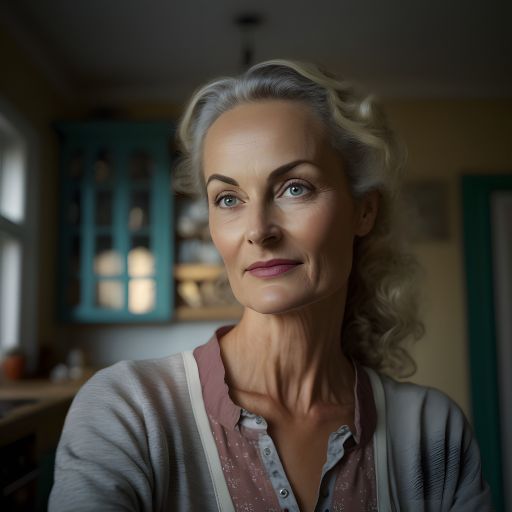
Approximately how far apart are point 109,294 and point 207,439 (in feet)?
8.80

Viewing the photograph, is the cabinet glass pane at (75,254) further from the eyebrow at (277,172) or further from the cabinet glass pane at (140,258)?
the eyebrow at (277,172)

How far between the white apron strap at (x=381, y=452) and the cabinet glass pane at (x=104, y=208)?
268 cm

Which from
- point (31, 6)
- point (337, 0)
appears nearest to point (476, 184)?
point (337, 0)

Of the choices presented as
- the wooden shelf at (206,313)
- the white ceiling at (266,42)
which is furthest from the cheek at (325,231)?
the wooden shelf at (206,313)

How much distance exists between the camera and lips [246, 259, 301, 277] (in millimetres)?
810

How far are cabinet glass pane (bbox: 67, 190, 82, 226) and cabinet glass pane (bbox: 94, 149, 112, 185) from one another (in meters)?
0.14

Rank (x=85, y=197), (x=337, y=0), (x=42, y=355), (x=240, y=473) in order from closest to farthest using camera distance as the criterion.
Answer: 1. (x=240, y=473)
2. (x=337, y=0)
3. (x=42, y=355)
4. (x=85, y=197)

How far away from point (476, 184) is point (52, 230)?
246cm

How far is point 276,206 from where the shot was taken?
83 cm

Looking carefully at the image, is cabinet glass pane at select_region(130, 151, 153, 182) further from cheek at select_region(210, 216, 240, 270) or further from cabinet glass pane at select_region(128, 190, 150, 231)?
cheek at select_region(210, 216, 240, 270)

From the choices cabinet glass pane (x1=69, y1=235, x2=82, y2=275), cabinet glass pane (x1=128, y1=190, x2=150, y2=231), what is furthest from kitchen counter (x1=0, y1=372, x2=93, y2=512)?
cabinet glass pane (x1=128, y1=190, x2=150, y2=231)

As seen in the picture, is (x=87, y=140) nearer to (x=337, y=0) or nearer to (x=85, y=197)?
(x=85, y=197)

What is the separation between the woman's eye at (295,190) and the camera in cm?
83

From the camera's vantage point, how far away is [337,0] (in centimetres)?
266
